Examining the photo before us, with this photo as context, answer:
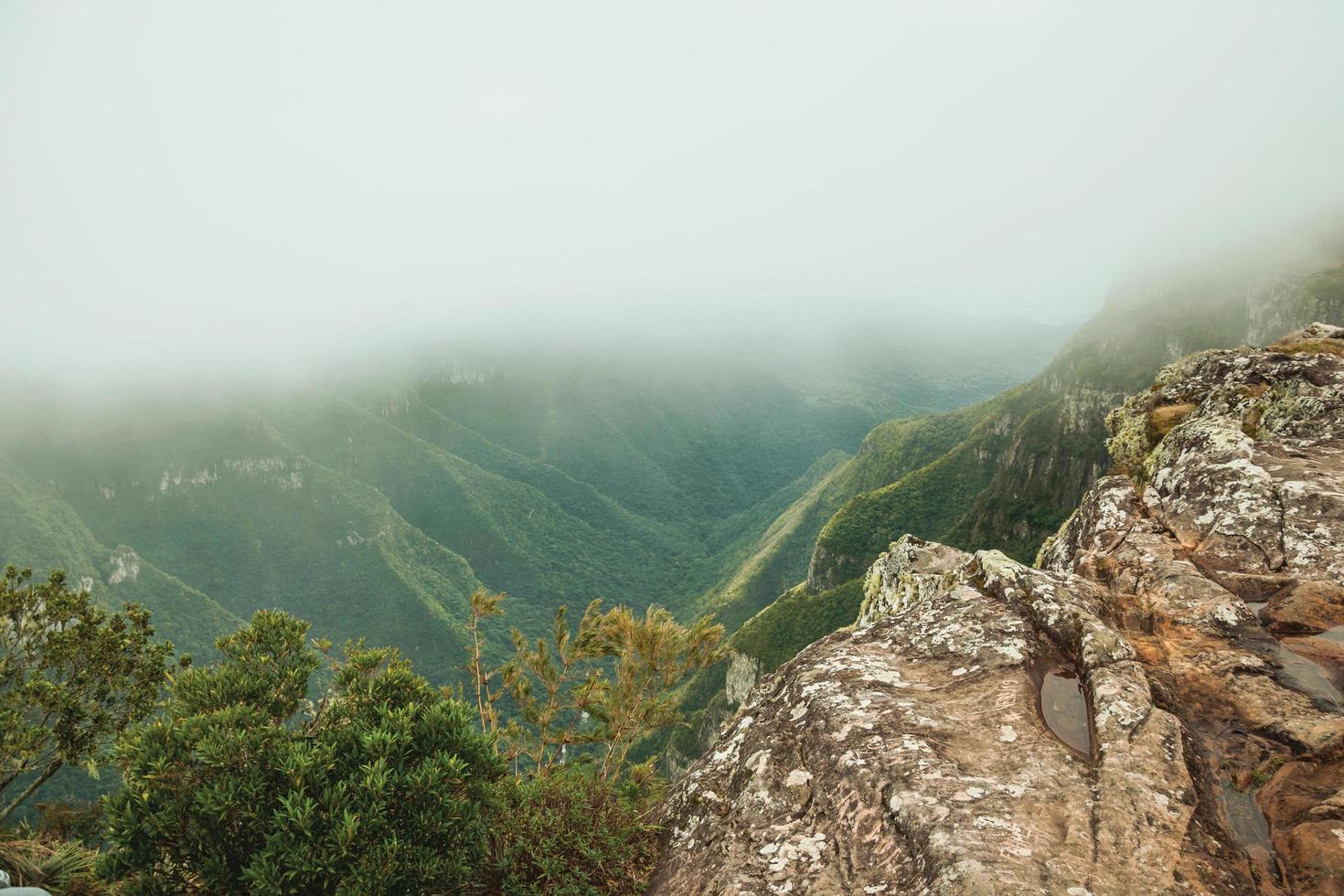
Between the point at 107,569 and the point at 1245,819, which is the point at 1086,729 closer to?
the point at 1245,819

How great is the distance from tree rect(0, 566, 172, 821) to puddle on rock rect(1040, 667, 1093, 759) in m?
19.7

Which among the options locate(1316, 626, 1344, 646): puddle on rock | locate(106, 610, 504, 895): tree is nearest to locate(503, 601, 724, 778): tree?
locate(106, 610, 504, 895): tree

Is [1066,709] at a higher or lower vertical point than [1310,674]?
lower

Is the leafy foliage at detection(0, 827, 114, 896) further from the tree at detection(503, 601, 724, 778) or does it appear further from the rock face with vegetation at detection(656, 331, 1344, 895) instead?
the rock face with vegetation at detection(656, 331, 1344, 895)

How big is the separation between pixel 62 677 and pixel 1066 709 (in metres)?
23.7

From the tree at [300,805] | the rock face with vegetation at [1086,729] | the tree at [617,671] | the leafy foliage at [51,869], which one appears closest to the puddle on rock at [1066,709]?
the rock face with vegetation at [1086,729]

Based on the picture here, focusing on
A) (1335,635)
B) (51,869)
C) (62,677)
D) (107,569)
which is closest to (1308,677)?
(1335,635)

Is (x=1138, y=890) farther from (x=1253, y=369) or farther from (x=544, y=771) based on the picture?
(x=1253, y=369)

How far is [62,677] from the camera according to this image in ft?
51.0

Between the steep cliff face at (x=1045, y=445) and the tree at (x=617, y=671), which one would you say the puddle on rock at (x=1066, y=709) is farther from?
the steep cliff face at (x=1045, y=445)

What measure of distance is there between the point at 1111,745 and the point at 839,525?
457ft

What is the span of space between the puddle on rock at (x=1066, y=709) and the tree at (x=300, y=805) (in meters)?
7.37

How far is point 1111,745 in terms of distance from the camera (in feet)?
21.2

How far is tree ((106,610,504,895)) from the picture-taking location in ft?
20.1
